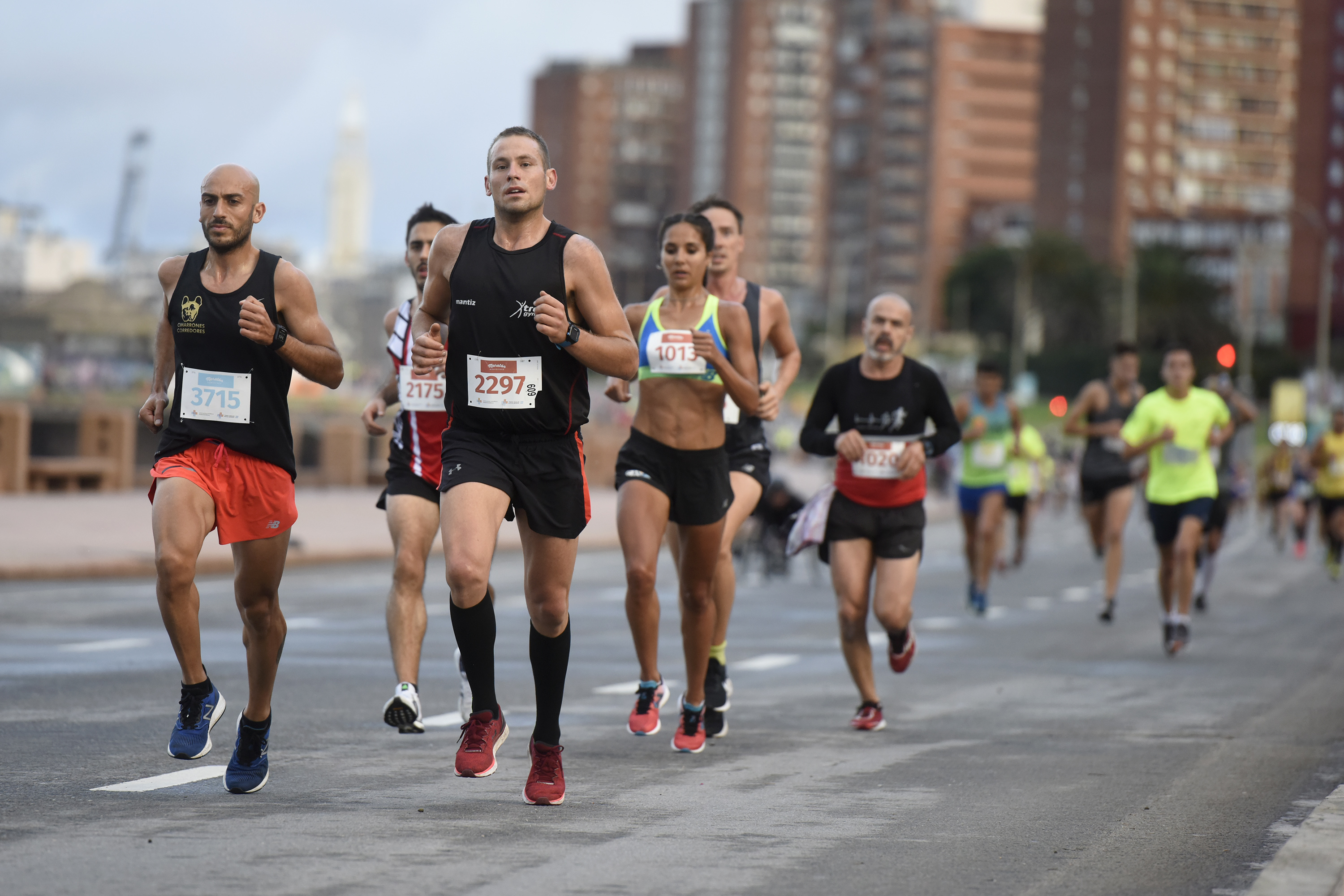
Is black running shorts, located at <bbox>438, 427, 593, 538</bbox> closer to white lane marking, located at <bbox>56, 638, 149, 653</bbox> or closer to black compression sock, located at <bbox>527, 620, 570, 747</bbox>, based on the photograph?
black compression sock, located at <bbox>527, 620, 570, 747</bbox>

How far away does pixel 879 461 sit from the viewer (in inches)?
380

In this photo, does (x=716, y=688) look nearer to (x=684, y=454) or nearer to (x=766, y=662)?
(x=684, y=454)

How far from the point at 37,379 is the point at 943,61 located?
477 ft

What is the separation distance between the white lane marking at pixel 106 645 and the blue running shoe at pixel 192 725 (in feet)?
16.2

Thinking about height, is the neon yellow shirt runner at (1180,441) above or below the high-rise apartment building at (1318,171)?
below

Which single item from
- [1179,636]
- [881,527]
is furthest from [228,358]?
[1179,636]

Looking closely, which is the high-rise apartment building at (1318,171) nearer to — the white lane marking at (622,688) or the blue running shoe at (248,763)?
the white lane marking at (622,688)

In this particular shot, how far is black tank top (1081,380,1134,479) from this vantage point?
17000 mm

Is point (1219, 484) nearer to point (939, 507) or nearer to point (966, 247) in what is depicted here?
point (939, 507)

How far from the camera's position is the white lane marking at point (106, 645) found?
1191cm

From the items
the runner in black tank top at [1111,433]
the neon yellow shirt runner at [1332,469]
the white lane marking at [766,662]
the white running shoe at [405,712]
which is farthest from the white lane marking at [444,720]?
the neon yellow shirt runner at [1332,469]

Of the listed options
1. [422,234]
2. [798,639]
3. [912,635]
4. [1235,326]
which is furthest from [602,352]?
[1235,326]

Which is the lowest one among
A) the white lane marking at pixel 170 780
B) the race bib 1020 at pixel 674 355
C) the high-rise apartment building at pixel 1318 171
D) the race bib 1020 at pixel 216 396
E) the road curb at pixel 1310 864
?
the white lane marking at pixel 170 780

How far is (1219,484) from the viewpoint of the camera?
1823cm
